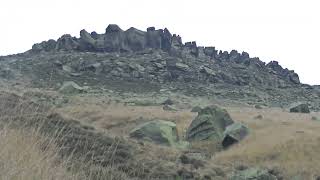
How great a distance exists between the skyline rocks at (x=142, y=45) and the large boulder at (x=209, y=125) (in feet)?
214

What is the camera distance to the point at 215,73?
94.2 meters

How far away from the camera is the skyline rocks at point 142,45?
326 feet

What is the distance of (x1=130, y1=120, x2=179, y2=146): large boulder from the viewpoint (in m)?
26.6

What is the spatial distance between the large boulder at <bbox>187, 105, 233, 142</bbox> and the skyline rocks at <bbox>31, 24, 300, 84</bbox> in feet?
214

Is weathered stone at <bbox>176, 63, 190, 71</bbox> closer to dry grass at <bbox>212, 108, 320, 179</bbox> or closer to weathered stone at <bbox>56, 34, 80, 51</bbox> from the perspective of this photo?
weathered stone at <bbox>56, 34, 80, 51</bbox>

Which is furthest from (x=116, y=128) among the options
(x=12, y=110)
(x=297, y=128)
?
(x=12, y=110)

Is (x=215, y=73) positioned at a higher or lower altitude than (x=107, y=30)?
lower

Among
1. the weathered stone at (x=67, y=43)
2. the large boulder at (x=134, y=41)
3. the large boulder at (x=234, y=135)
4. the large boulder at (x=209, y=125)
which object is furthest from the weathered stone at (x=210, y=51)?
the large boulder at (x=234, y=135)

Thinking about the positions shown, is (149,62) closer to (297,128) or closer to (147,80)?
(147,80)

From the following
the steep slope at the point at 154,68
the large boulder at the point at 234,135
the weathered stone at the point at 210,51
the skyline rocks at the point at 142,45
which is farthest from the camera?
the weathered stone at the point at 210,51

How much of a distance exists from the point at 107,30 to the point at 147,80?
2316cm

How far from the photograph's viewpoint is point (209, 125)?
33344mm

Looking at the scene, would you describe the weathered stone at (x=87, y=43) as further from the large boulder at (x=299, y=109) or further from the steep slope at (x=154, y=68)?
the large boulder at (x=299, y=109)

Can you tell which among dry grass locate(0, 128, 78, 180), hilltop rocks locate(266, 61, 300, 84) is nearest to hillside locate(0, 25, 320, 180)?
dry grass locate(0, 128, 78, 180)
